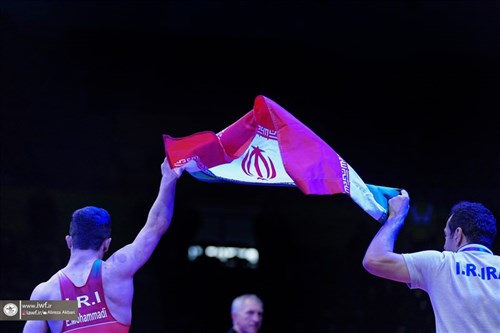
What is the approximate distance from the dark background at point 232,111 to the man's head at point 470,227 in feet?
12.7

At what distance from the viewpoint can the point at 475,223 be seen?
3332 millimetres

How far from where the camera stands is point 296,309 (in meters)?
8.41

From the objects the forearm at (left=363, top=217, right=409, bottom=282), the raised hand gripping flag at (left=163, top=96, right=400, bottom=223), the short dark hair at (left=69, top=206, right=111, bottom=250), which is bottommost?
the forearm at (left=363, top=217, right=409, bottom=282)

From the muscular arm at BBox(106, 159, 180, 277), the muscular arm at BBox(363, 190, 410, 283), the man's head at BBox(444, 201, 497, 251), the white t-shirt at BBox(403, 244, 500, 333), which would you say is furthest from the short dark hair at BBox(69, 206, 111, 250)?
the man's head at BBox(444, 201, 497, 251)

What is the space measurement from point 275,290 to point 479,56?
349cm

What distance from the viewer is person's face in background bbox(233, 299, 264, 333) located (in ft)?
16.7

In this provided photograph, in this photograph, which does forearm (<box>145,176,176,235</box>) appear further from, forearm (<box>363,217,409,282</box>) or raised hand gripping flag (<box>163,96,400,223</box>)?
forearm (<box>363,217,409,282</box>)

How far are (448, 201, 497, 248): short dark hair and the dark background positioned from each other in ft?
12.7

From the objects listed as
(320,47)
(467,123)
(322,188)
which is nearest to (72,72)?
(320,47)

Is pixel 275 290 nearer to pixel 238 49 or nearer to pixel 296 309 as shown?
pixel 296 309

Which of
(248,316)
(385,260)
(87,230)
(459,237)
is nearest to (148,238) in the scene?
(87,230)

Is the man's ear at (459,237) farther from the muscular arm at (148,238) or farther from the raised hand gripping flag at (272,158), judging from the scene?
the muscular arm at (148,238)

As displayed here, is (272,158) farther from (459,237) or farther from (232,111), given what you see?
(232,111)

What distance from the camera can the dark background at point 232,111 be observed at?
7406 mm
